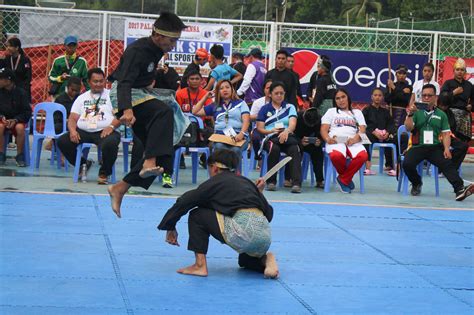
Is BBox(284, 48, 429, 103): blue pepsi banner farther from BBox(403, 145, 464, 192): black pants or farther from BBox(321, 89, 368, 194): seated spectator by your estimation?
BBox(403, 145, 464, 192): black pants

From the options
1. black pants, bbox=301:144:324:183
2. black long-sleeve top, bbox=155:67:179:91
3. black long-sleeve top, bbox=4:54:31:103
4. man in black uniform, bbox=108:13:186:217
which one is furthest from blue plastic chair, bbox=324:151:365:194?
man in black uniform, bbox=108:13:186:217

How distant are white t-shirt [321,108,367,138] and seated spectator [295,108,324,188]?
0.27 m

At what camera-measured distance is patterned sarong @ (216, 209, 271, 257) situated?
7441 millimetres

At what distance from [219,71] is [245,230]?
→ 774 cm

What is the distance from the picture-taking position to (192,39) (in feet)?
56.5

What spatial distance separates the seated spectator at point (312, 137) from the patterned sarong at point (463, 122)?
239 centimetres

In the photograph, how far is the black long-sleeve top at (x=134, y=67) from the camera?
755 cm

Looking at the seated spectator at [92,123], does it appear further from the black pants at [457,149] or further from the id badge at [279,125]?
the black pants at [457,149]

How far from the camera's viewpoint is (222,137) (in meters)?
12.7

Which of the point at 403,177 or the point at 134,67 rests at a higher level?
the point at 134,67

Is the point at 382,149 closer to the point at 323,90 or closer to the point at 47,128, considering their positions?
the point at 323,90

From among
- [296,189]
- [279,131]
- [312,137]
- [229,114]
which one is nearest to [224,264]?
[296,189]

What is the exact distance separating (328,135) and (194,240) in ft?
19.3

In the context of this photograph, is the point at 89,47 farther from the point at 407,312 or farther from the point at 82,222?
the point at 407,312
